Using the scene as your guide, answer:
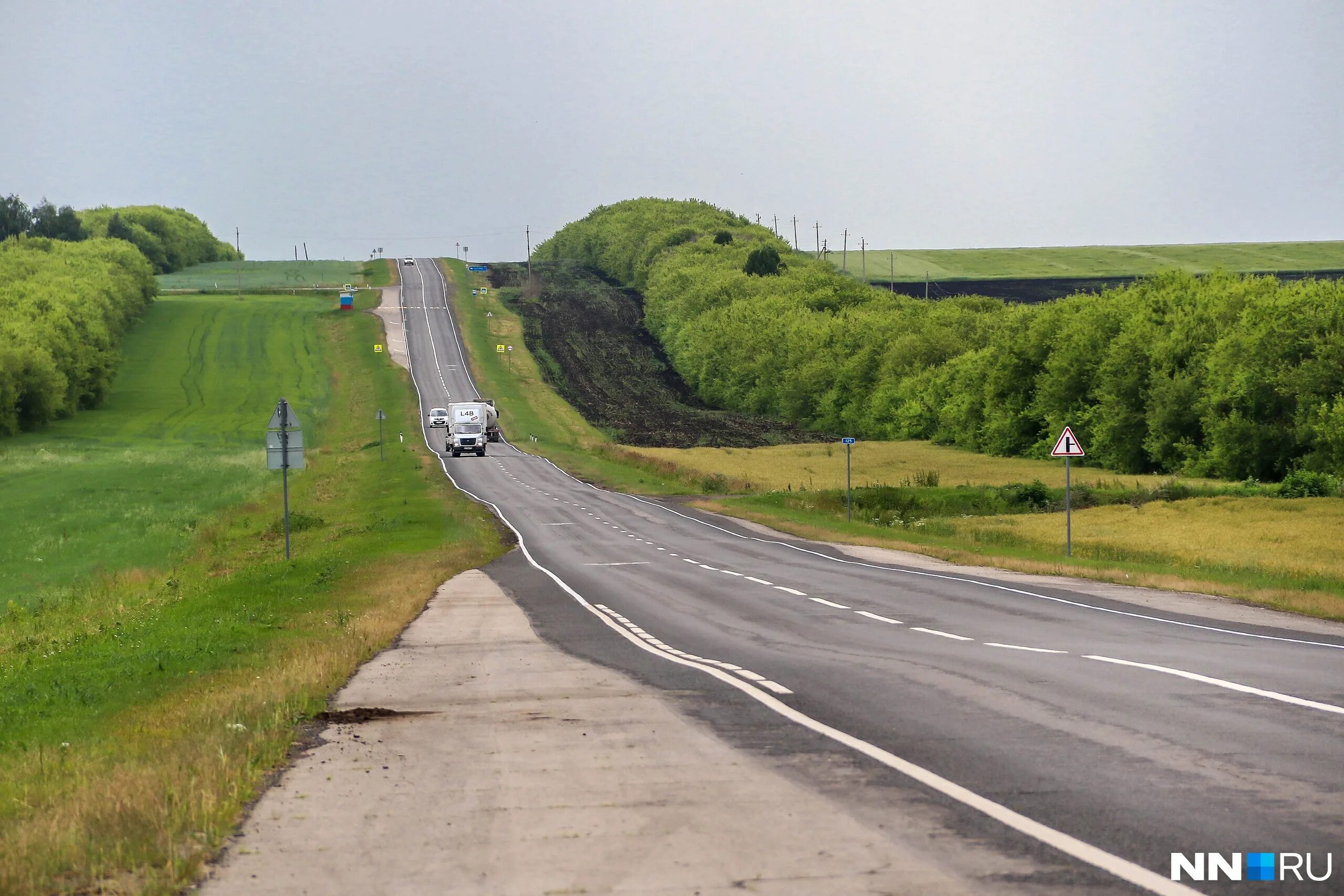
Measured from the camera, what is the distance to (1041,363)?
96.2 meters

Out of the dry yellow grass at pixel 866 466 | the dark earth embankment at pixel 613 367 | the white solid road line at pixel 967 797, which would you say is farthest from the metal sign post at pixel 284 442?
the dark earth embankment at pixel 613 367

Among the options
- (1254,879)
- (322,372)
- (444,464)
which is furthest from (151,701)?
(322,372)

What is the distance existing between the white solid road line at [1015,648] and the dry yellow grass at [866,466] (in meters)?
45.6

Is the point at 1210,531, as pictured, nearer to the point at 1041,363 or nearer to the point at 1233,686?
the point at 1233,686

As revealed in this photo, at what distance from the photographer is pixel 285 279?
192000 mm

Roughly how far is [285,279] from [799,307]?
93681 mm

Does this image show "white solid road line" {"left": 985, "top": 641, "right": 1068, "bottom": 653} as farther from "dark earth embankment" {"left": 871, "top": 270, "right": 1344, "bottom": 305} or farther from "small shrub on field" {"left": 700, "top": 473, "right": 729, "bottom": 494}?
"dark earth embankment" {"left": 871, "top": 270, "right": 1344, "bottom": 305}

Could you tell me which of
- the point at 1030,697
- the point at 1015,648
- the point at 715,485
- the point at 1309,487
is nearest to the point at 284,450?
the point at 1015,648

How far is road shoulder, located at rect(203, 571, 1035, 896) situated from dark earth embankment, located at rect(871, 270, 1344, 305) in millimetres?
161361

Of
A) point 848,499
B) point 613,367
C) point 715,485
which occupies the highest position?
point 613,367

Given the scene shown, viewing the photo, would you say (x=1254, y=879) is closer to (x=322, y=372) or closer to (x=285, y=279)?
(x=322, y=372)

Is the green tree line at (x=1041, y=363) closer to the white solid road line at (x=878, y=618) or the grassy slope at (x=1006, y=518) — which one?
the grassy slope at (x=1006, y=518)

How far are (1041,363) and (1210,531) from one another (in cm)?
5364

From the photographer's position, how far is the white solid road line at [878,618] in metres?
20.7
